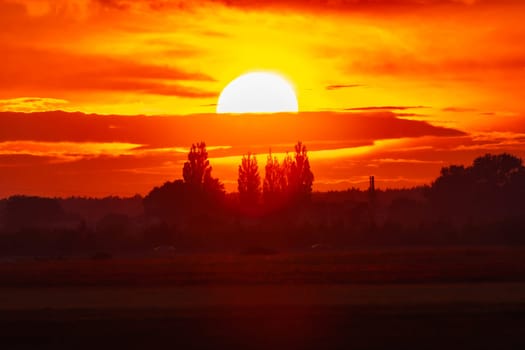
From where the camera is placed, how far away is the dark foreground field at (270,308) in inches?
749

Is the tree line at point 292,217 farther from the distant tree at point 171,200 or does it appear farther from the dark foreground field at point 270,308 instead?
the dark foreground field at point 270,308

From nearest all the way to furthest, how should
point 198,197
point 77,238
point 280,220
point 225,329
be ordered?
point 225,329 < point 77,238 < point 280,220 < point 198,197

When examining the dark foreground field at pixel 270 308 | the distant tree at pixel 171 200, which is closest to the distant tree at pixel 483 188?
the distant tree at pixel 171 200

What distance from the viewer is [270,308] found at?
24.1 meters

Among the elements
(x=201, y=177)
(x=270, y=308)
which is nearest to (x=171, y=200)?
(x=201, y=177)

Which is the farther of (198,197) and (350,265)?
(198,197)

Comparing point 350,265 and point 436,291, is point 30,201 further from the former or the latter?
point 436,291

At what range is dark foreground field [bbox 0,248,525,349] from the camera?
1902 cm

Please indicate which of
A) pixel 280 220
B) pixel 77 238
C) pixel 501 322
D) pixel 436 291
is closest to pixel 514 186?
pixel 280 220

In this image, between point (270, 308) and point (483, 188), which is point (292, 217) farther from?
point (270, 308)

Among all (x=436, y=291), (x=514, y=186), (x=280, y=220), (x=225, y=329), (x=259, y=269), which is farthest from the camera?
(x=514, y=186)

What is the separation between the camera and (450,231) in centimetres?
7994

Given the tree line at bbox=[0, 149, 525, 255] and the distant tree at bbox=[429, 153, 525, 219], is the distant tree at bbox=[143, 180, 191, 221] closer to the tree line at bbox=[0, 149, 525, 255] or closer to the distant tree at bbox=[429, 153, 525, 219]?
the tree line at bbox=[0, 149, 525, 255]

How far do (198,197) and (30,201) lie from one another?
54.1 metres
